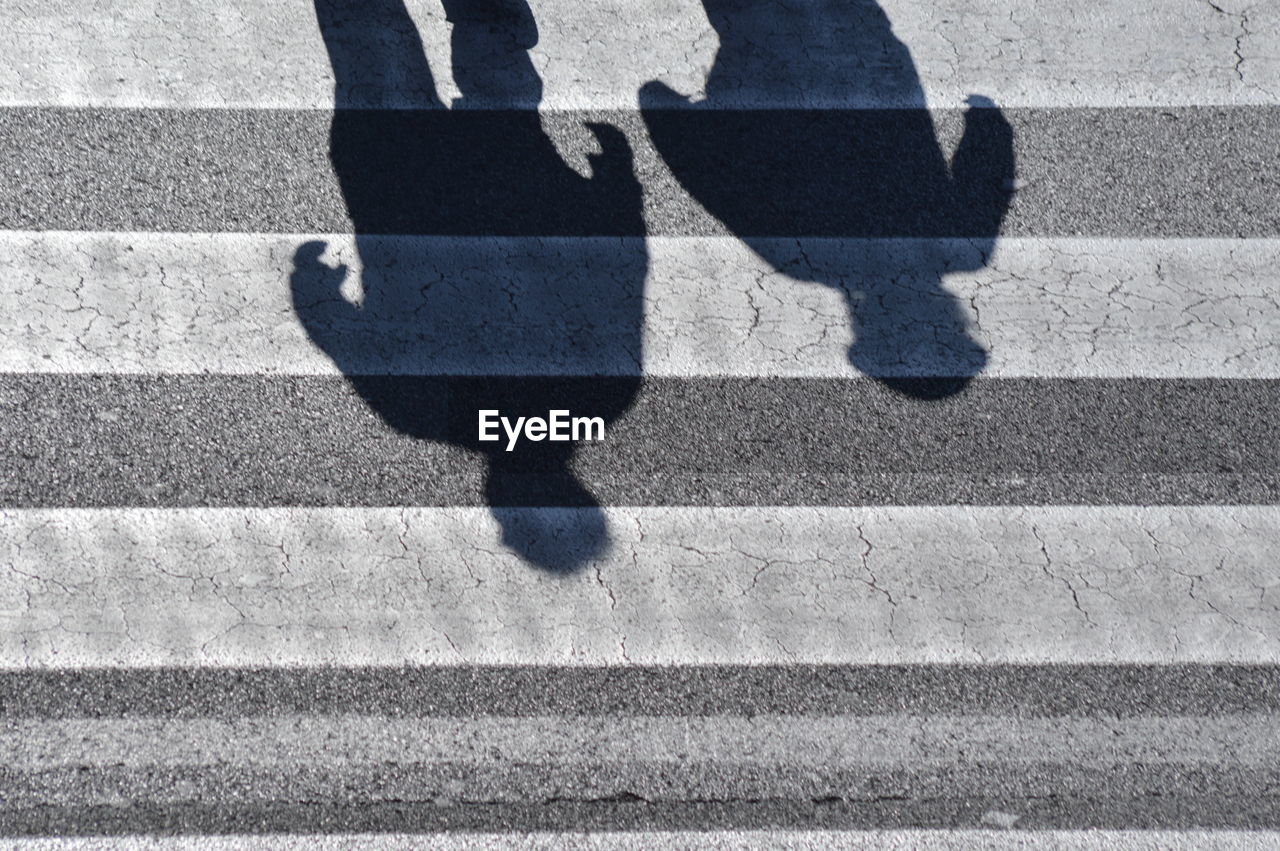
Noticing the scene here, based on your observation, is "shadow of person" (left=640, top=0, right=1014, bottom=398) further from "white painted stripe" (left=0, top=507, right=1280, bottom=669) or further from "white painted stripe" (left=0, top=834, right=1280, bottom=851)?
"white painted stripe" (left=0, top=834, right=1280, bottom=851)

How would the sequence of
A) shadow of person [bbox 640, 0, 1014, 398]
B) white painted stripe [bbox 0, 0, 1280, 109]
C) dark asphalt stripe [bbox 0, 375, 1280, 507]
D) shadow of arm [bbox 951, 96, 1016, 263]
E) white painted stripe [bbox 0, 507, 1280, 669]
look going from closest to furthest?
white painted stripe [bbox 0, 507, 1280, 669] → dark asphalt stripe [bbox 0, 375, 1280, 507] → shadow of person [bbox 640, 0, 1014, 398] → shadow of arm [bbox 951, 96, 1016, 263] → white painted stripe [bbox 0, 0, 1280, 109]

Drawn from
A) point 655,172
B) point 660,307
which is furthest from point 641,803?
point 655,172

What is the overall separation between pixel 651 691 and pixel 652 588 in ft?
1.41

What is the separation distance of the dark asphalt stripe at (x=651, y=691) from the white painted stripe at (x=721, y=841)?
46cm

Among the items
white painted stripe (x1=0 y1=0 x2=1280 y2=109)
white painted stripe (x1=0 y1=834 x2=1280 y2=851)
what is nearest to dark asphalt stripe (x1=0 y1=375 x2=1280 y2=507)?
white painted stripe (x1=0 y1=834 x2=1280 y2=851)

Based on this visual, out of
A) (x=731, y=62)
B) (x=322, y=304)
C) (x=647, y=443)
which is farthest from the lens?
(x=731, y=62)

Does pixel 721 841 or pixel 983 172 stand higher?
pixel 983 172

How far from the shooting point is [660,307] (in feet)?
14.3

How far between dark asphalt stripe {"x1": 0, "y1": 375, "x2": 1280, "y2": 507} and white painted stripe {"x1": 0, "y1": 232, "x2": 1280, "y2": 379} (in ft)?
0.34

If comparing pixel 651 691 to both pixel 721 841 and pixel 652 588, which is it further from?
pixel 721 841

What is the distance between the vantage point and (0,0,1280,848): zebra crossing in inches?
147

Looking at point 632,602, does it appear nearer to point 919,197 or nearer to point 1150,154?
point 919,197

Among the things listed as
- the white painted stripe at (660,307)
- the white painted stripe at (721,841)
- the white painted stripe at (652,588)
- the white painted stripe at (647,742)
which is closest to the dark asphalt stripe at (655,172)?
the white painted stripe at (660,307)

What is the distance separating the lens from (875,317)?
4.36m
